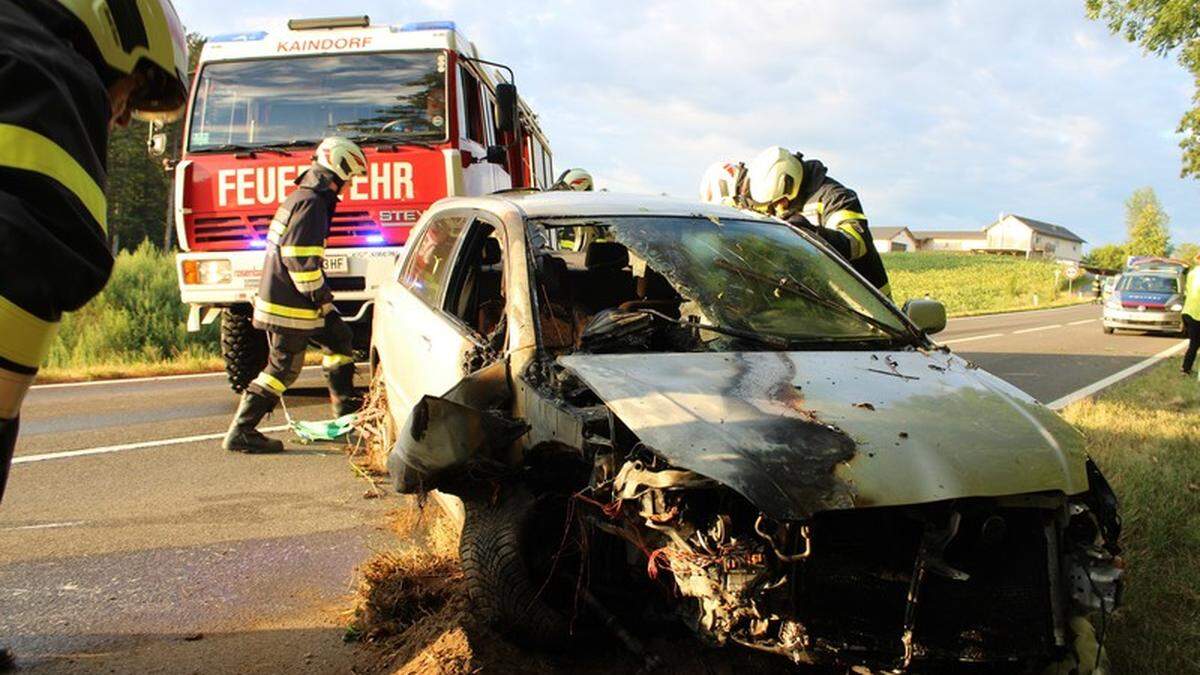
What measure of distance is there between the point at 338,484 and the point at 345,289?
2.39 m

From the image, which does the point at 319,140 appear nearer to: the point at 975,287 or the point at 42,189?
the point at 42,189

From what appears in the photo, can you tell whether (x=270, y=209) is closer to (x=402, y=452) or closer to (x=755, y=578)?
(x=402, y=452)

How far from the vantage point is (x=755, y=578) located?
223 centimetres

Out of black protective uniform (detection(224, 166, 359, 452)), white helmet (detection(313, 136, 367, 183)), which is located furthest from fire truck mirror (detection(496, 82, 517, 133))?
black protective uniform (detection(224, 166, 359, 452))

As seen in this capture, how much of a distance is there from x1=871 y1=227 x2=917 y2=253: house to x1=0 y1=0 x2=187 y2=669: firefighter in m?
119

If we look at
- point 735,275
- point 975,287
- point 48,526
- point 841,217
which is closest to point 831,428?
point 735,275

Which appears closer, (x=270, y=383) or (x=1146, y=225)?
(x=270, y=383)

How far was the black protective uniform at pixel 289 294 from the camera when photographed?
5828 millimetres

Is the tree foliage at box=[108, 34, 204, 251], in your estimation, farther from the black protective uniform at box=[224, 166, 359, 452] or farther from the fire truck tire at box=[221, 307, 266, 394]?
the black protective uniform at box=[224, 166, 359, 452]

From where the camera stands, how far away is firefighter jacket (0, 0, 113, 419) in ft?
4.08

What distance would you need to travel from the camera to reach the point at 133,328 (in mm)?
11891

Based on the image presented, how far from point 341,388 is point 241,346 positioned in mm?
1811

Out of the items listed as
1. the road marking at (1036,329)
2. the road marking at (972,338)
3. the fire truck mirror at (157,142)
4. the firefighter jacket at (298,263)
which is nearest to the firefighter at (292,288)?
the firefighter jacket at (298,263)

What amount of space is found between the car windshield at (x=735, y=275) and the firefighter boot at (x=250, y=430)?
9.45 ft
